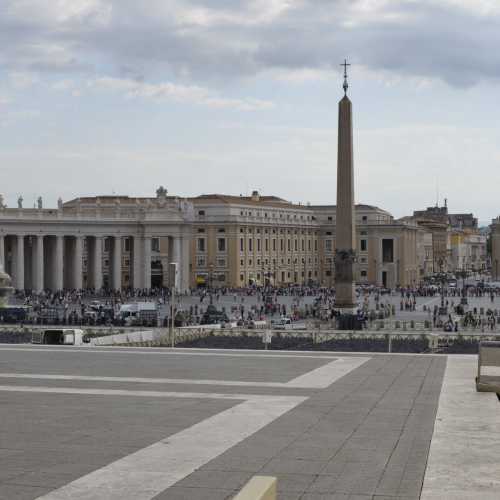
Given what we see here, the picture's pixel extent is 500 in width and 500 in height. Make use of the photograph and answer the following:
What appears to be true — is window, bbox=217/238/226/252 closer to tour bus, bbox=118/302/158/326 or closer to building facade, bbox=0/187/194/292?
building facade, bbox=0/187/194/292

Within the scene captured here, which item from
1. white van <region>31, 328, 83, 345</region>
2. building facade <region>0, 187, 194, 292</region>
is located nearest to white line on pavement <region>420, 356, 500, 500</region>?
white van <region>31, 328, 83, 345</region>

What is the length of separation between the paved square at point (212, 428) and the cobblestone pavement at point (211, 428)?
0.07ft

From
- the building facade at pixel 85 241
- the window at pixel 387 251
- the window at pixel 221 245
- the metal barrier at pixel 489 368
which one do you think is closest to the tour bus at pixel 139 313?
the metal barrier at pixel 489 368

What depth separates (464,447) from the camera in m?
12.4

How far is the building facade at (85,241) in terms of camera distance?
91.3 meters

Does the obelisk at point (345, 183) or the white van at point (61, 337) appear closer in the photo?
the white van at point (61, 337)

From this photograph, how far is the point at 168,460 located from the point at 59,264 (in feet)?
271

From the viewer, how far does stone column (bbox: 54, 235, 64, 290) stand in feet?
300

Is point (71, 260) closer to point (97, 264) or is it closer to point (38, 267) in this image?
point (97, 264)

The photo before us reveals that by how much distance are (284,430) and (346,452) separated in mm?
1651

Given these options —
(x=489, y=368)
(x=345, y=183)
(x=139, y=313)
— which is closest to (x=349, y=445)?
(x=489, y=368)

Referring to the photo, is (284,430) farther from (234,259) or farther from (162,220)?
(234,259)

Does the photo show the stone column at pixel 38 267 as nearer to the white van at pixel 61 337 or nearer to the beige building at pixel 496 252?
the white van at pixel 61 337

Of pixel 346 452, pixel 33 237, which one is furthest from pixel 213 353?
pixel 33 237
